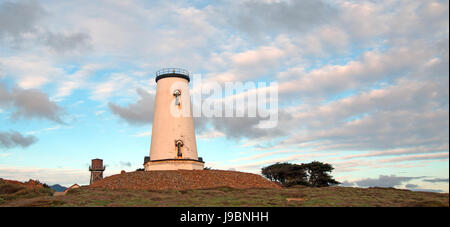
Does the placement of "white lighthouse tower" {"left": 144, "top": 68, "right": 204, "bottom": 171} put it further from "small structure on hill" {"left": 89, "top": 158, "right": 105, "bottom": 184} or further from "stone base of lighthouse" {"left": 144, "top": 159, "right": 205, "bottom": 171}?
"small structure on hill" {"left": 89, "top": 158, "right": 105, "bottom": 184}

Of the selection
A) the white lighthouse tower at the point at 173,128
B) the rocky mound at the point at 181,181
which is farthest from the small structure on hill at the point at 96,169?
the rocky mound at the point at 181,181

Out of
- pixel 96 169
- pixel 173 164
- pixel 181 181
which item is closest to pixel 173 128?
Result: pixel 173 164

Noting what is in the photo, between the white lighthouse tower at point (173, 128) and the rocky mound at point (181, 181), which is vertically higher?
the white lighthouse tower at point (173, 128)

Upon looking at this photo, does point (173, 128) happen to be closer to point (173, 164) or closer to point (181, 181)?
point (173, 164)

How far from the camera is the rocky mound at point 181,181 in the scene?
Answer: 116ft

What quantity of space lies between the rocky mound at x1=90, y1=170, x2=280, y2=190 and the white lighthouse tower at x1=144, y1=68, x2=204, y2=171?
478 centimetres

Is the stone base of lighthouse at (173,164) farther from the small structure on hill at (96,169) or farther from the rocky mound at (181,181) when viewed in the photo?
the small structure on hill at (96,169)

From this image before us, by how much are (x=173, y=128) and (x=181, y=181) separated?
9.93 m

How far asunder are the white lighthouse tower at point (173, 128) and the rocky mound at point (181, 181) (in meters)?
4.78

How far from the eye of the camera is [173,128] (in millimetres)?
44406
